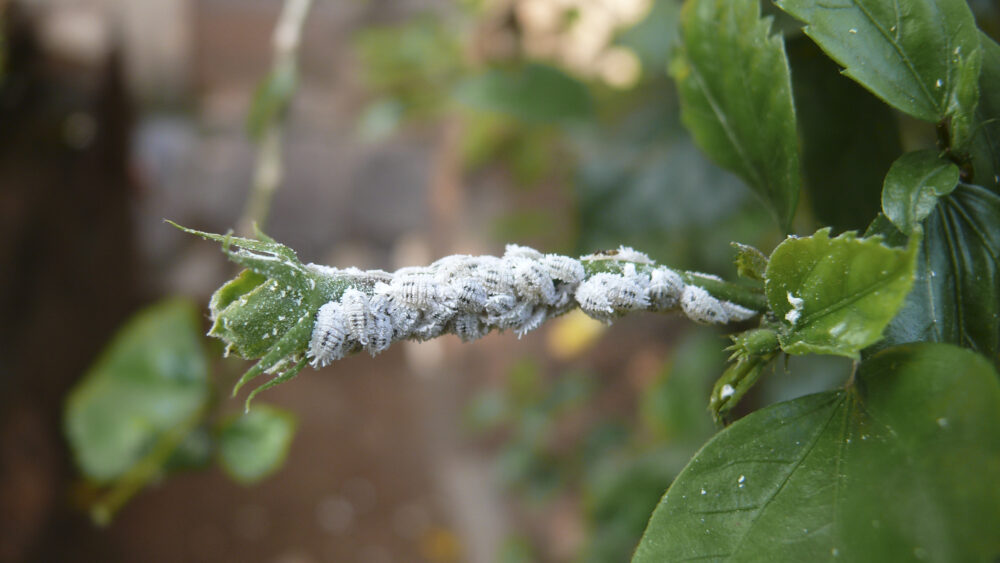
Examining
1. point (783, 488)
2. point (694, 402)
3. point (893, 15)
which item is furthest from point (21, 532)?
point (893, 15)

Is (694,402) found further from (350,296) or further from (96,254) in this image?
(96,254)

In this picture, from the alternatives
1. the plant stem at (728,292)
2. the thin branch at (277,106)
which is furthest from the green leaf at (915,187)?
the thin branch at (277,106)

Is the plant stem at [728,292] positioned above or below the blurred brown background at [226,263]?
above

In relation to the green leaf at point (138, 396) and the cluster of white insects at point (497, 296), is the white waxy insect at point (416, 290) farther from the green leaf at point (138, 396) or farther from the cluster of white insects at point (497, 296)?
the green leaf at point (138, 396)

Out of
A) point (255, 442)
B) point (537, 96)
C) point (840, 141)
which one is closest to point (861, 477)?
point (840, 141)

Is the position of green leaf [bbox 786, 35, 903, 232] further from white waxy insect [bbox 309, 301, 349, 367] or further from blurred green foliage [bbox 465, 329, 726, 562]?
blurred green foliage [bbox 465, 329, 726, 562]

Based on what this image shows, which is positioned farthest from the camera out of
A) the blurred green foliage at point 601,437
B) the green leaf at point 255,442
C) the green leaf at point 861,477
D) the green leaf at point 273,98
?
the blurred green foliage at point 601,437

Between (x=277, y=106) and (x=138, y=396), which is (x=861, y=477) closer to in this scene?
(x=277, y=106)
